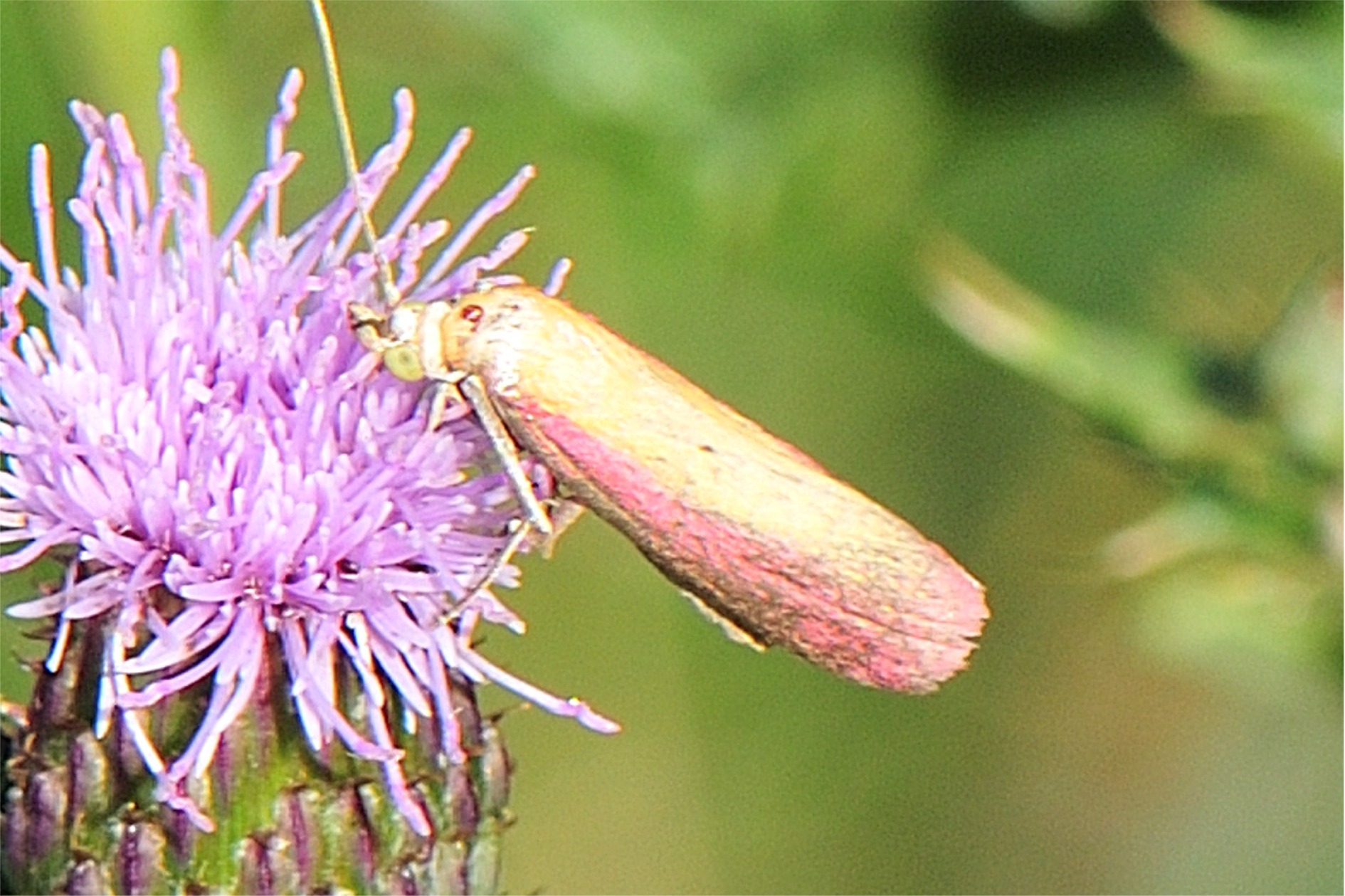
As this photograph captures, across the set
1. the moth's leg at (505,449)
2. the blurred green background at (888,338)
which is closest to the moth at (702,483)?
the moth's leg at (505,449)

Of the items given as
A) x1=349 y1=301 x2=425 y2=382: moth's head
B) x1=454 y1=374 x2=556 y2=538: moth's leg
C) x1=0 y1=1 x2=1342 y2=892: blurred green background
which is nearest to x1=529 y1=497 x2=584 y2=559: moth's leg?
x1=454 y1=374 x2=556 y2=538: moth's leg

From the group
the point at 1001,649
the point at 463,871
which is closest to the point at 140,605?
the point at 463,871

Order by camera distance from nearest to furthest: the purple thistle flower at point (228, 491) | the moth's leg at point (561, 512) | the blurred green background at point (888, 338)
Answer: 1. the purple thistle flower at point (228, 491)
2. the moth's leg at point (561, 512)
3. the blurred green background at point (888, 338)

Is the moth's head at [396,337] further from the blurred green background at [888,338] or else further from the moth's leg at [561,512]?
the blurred green background at [888,338]

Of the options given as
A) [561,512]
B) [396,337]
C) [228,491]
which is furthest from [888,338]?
[228,491]

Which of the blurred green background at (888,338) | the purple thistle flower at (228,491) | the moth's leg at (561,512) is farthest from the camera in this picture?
the blurred green background at (888,338)

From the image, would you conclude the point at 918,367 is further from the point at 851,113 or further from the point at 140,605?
the point at 140,605
